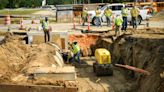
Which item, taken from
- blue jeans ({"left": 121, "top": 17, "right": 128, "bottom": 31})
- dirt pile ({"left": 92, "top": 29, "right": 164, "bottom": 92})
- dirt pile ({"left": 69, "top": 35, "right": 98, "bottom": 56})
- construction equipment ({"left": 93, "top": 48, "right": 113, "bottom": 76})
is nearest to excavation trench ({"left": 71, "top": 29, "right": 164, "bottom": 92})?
dirt pile ({"left": 92, "top": 29, "right": 164, "bottom": 92})

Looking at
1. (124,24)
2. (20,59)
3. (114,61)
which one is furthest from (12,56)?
(124,24)

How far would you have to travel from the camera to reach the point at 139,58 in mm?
17016

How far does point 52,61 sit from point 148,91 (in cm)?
571

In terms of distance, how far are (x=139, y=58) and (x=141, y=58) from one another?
0.38m

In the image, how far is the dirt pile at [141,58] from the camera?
13.0 meters

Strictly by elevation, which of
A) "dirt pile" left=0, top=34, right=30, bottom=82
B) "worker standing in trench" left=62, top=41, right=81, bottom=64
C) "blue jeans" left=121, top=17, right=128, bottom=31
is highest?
"blue jeans" left=121, top=17, right=128, bottom=31

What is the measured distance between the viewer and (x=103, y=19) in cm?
3425

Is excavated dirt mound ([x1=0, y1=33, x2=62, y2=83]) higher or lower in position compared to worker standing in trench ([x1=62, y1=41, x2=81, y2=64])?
higher

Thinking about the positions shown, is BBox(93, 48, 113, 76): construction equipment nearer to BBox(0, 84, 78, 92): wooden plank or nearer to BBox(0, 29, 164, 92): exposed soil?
BBox(0, 29, 164, 92): exposed soil

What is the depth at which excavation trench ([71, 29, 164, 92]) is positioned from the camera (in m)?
13.1

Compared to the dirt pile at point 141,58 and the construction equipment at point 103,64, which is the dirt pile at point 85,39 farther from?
the construction equipment at point 103,64

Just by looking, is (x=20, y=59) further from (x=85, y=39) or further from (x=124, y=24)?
(x=124, y=24)

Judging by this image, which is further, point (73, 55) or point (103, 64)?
point (73, 55)

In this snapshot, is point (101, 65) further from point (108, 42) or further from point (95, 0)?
point (95, 0)
